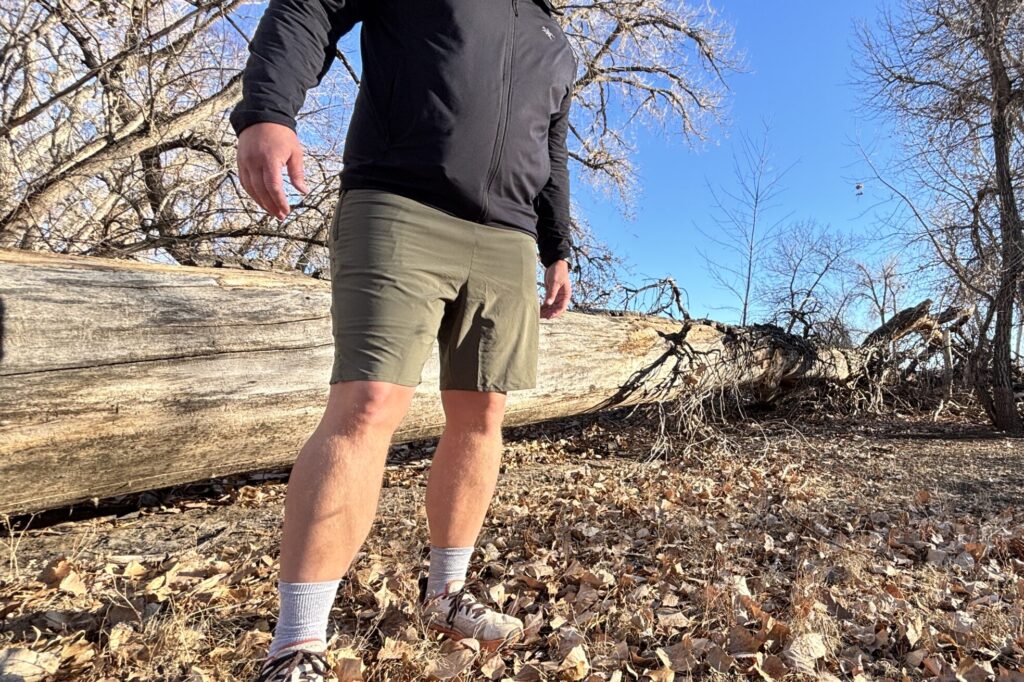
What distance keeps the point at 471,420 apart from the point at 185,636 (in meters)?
0.96

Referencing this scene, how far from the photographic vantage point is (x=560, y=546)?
261 centimetres

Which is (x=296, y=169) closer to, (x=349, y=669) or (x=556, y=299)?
(x=556, y=299)

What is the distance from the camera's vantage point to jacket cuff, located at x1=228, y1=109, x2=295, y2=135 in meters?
1.33

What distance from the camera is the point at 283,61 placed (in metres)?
1.38

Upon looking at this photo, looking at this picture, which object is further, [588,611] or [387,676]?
[588,611]

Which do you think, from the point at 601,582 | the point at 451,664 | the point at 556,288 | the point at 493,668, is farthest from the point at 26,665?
the point at 556,288

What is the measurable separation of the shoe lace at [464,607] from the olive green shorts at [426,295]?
24.4 inches

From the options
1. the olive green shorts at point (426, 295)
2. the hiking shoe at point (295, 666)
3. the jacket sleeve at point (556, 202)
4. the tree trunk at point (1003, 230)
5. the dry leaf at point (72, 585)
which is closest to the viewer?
the hiking shoe at point (295, 666)

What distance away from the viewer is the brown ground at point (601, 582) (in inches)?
65.3

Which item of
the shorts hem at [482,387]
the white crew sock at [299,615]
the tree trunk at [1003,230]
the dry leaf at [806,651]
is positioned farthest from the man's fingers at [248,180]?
the tree trunk at [1003,230]

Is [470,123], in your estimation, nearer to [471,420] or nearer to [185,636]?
[471,420]

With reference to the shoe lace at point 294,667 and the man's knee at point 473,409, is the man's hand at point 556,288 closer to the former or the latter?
the man's knee at point 473,409

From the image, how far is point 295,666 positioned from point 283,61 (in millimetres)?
1386

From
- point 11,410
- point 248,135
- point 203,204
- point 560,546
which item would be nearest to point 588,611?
point 560,546
